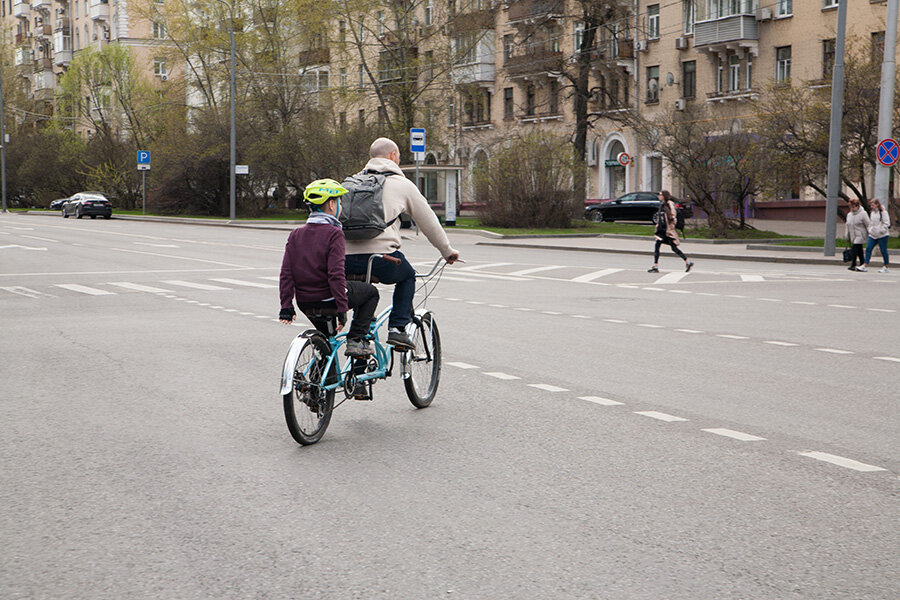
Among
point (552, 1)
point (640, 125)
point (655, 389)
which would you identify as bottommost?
point (655, 389)

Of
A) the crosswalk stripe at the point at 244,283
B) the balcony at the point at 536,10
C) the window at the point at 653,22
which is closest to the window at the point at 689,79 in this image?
the window at the point at 653,22

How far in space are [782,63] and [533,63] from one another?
11.2 metres

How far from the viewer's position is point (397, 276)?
24.7ft

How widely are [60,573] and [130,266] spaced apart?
21056mm

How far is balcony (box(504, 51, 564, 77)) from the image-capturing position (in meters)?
50.0

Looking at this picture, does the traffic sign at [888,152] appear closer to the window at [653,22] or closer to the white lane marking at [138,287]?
the white lane marking at [138,287]

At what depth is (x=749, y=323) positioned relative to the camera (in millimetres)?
13922

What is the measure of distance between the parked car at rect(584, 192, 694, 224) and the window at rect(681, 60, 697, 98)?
18.0ft

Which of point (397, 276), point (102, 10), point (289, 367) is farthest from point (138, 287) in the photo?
point (102, 10)

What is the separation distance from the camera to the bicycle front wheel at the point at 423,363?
8047 millimetres

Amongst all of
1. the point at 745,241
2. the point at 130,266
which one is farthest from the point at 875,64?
the point at 130,266

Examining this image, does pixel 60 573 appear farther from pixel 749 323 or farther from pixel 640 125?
pixel 640 125

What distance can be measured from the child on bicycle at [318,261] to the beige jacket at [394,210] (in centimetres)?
30

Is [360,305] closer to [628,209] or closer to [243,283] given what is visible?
[243,283]
